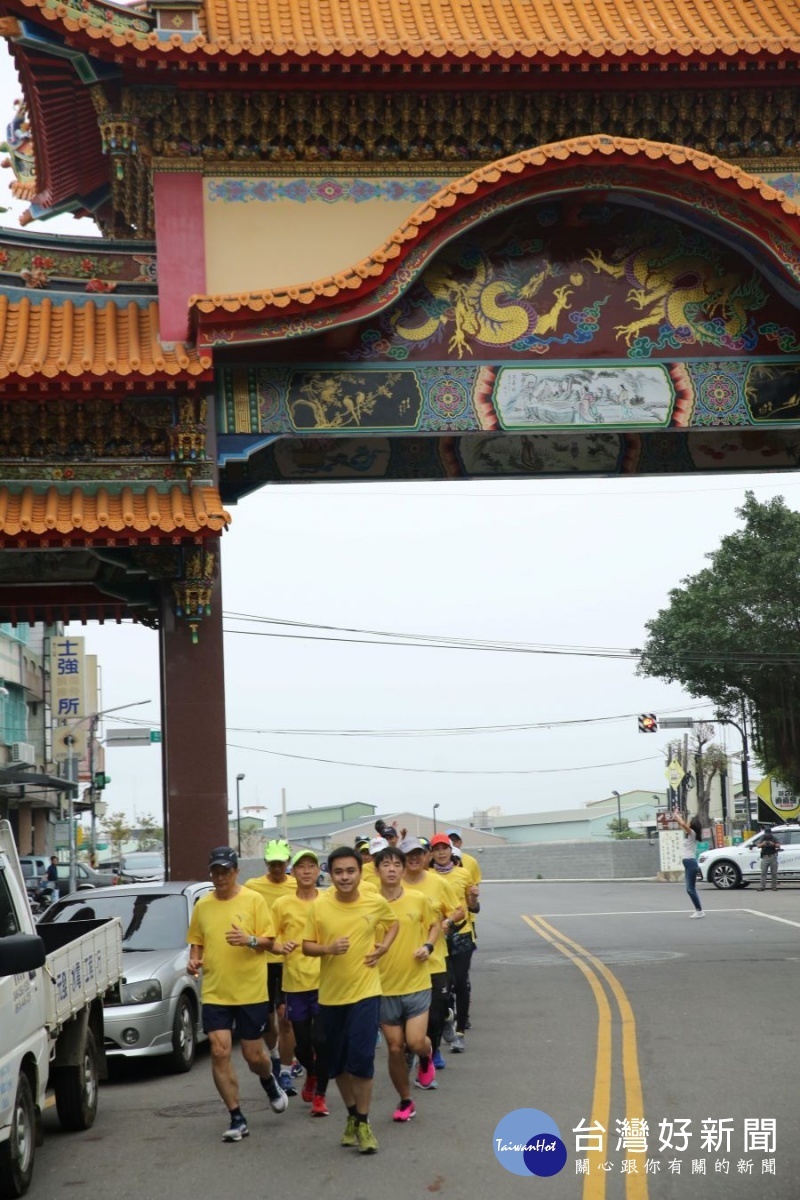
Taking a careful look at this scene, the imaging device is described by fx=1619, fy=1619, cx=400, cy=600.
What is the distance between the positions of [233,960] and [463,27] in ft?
46.0

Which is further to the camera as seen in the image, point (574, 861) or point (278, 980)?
point (574, 861)

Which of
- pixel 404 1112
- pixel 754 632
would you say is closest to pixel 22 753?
pixel 754 632

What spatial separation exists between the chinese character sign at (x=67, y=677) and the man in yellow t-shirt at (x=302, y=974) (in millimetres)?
50872

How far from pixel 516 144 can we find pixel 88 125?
5.65m

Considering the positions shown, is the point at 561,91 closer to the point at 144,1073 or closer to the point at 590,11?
the point at 590,11

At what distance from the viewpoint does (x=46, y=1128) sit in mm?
11156

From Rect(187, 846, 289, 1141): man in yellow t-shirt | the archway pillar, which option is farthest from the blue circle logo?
the archway pillar

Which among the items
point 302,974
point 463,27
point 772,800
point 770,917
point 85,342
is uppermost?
point 463,27

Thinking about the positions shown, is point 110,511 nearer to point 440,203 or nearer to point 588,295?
point 440,203

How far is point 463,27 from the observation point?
67.3 ft

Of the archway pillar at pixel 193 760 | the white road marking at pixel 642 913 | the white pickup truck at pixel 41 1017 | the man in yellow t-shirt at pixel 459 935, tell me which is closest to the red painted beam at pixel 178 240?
the archway pillar at pixel 193 760

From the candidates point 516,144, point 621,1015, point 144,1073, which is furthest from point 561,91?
point 144,1073

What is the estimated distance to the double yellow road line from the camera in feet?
27.4

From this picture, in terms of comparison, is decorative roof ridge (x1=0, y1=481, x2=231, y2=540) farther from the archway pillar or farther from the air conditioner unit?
the air conditioner unit
